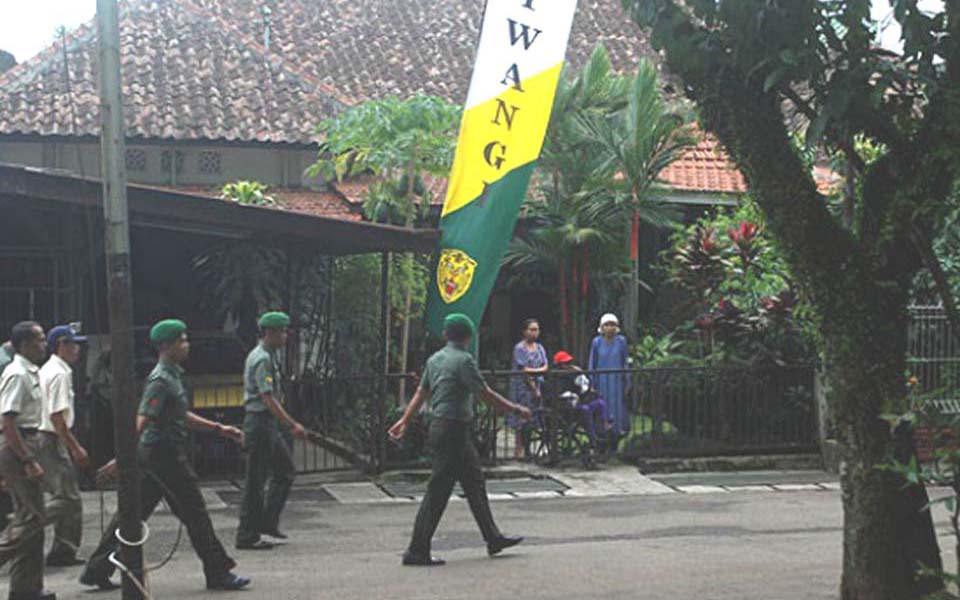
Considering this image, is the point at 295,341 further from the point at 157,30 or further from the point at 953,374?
the point at 157,30

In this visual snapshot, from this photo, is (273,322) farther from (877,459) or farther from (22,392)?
(877,459)

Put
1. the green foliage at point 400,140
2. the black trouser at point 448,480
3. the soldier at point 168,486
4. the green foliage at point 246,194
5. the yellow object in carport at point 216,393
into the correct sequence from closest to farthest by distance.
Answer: the soldier at point 168,486, the black trouser at point 448,480, the yellow object in carport at point 216,393, the green foliage at point 400,140, the green foliage at point 246,194

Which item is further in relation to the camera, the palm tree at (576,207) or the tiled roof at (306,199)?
the tiled roof at (306,199)

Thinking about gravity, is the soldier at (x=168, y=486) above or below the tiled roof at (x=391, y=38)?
below

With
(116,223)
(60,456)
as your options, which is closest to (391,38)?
(60,456)

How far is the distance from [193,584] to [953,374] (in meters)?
10.7

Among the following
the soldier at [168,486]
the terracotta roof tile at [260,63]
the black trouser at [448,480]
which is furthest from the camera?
the terracotta roof tile at [260,63]

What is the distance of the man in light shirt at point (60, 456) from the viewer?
9.95 meters

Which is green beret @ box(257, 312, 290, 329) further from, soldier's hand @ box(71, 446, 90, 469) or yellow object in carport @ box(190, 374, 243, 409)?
yellow object in carport @ box(190, 374, 243, 409)

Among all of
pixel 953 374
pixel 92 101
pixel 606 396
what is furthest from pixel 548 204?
pixel 92 101

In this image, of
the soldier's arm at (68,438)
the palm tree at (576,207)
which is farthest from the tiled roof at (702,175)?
the soldier's arm at (68,438)

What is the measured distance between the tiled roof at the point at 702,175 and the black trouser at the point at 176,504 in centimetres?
1392

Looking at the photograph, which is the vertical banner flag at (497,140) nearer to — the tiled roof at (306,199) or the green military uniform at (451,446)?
the green military uniform at (451,446)

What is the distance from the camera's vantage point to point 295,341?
1764 centimetres
